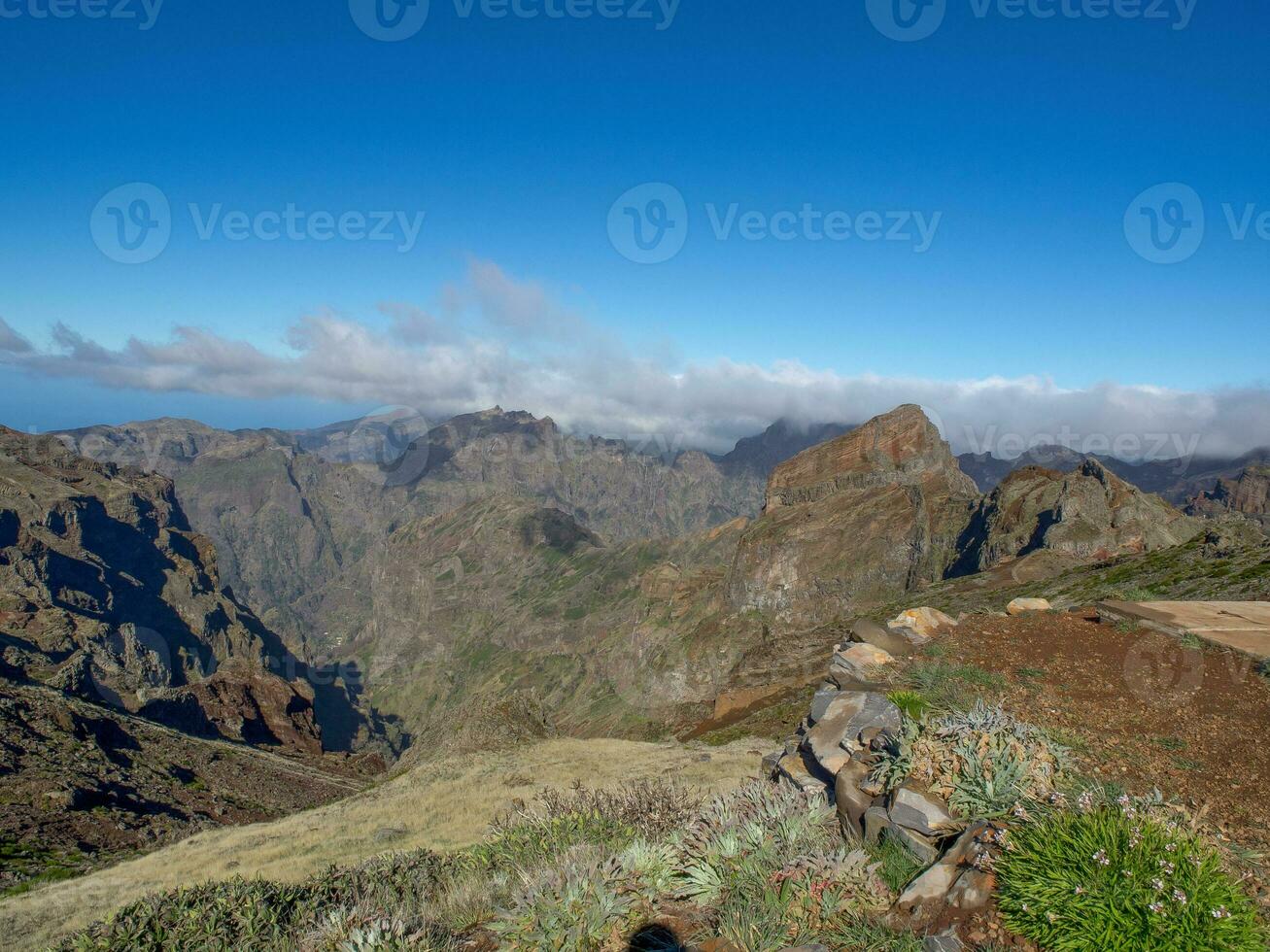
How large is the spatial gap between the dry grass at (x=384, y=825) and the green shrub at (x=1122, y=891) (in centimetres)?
1180

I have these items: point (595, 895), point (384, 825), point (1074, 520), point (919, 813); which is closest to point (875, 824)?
point (919, 813)

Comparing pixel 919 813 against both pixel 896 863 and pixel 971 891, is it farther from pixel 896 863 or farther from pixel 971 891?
pixel 971 891

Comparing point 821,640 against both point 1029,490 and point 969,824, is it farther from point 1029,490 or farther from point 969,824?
point 969,824

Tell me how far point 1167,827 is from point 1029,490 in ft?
592

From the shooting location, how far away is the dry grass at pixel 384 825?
62.3 ft

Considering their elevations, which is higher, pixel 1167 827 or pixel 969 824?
pixel 1167 827

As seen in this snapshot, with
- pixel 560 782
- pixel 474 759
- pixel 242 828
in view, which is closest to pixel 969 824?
pixel 560 782

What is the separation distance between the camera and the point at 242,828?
30203 millimetres

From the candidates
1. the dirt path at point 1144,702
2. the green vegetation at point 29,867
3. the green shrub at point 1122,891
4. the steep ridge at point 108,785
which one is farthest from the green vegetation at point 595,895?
the steep ridge at point 108,785

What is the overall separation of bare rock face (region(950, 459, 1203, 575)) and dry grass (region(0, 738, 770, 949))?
310ft

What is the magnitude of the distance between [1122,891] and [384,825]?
2390 centimetres

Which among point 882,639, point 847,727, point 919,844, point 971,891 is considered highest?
point 971,891

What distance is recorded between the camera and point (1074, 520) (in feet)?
415

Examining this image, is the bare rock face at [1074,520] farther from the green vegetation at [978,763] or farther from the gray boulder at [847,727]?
the green vegetation at [978,763]
